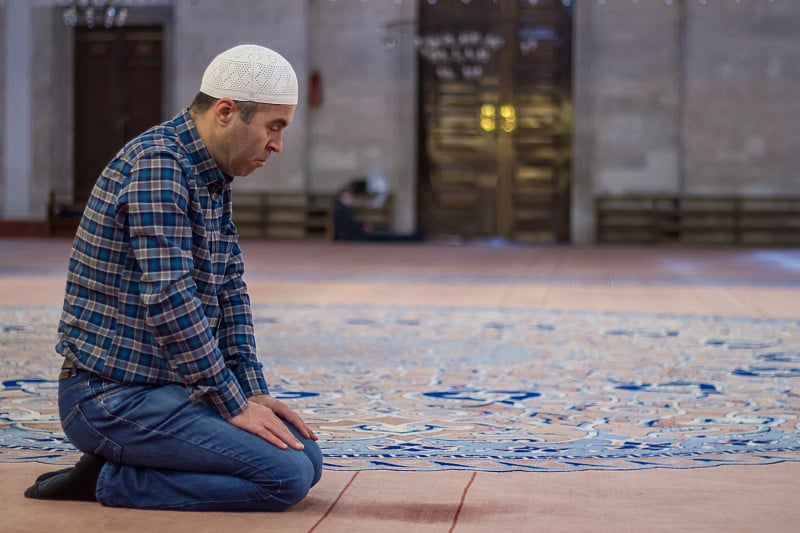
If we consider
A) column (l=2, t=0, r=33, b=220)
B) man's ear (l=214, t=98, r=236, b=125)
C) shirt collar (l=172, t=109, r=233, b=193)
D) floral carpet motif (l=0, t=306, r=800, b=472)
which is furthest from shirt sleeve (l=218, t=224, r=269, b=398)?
column (l=2, t=0, r=33, b=220)

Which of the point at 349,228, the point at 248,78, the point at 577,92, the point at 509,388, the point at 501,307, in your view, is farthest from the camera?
the point at 577,92

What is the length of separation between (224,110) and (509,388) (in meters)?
2.36

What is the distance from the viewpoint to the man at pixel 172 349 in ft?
8.56

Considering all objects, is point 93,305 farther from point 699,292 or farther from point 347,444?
point 699,292

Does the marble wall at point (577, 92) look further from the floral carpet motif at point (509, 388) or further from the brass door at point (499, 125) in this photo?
the floral carpet motif at point (509, 388)

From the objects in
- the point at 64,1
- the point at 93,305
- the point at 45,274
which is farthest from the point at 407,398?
the point at 64,1

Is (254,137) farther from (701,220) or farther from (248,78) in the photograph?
(701,220)

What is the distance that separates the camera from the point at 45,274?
426 inches

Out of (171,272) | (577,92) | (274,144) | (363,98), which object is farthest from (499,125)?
(171,272)

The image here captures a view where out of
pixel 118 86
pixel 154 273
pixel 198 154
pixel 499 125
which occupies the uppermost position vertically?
pixel 118 86

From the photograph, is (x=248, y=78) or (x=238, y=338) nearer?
(x=248, y=78)

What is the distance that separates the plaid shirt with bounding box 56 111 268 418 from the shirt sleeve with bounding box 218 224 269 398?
90mm

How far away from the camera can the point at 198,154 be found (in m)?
2.72

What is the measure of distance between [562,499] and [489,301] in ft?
19.5
